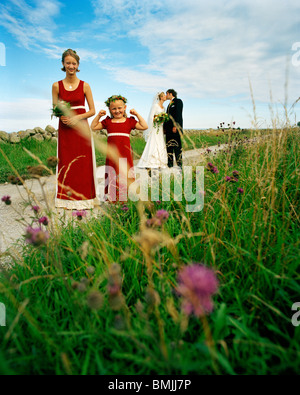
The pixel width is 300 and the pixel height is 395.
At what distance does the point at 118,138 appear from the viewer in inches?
155

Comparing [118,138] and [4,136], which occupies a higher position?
[4,136]

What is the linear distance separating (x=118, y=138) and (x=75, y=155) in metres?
0.76

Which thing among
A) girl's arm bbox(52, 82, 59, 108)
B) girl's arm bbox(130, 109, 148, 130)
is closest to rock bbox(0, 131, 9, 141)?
girl's arm bbox(52, 82, 59, 108)

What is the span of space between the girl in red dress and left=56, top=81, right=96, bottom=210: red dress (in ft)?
0.98

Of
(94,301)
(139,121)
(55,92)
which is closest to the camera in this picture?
(94,301)

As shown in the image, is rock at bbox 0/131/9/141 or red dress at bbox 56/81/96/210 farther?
rock at bbox 0/131/9/141

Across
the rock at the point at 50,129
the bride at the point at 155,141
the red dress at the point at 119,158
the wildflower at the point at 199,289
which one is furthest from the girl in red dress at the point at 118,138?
the rock at the point at 50,129

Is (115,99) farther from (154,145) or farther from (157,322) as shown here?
(154,145)

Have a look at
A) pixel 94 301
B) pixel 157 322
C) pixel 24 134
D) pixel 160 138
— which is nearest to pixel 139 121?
pixel 157 322

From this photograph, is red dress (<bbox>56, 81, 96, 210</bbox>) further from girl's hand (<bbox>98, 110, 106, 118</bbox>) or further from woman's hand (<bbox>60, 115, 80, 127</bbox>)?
girl's hand (<bbox>98, 110, 106, 118</bbox>)

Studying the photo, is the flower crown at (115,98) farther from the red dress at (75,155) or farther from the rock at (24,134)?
the rock at (24,134)

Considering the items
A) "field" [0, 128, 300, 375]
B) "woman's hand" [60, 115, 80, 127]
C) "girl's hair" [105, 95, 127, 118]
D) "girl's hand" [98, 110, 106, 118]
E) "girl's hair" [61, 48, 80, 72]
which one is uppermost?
"girl's hair" [61, 48, 80, 72]

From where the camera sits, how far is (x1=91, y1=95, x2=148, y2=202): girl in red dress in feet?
12.7

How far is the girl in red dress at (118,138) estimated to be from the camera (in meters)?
3.88
